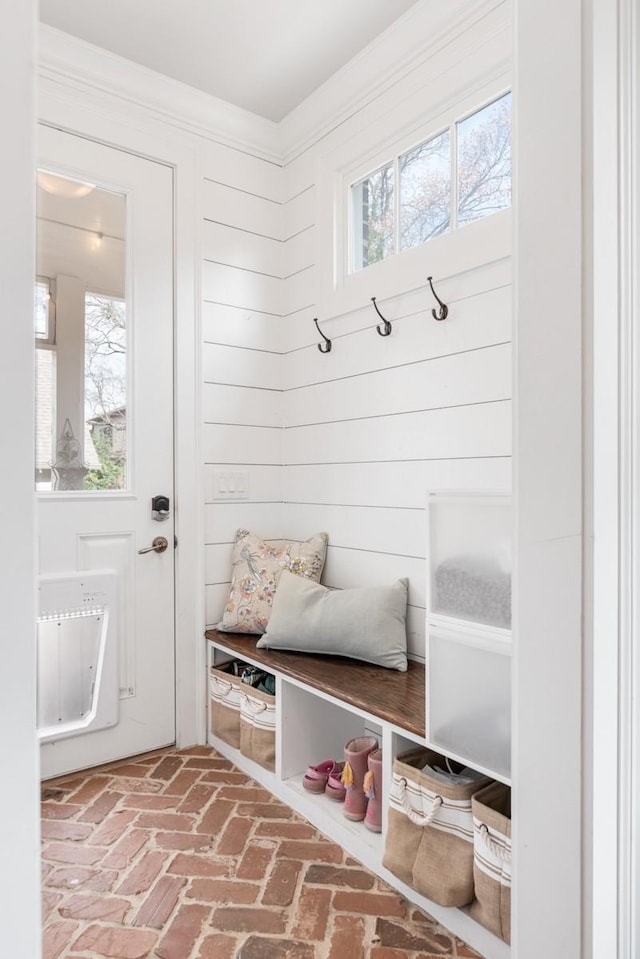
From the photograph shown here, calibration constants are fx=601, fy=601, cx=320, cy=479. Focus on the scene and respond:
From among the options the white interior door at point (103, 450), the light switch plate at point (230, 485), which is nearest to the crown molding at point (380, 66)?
the white interior door at point (103, 450)

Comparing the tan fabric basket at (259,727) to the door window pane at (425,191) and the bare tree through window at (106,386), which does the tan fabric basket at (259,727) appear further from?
the door window pane at (425,191)

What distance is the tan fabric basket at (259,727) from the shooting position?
→ 220cm

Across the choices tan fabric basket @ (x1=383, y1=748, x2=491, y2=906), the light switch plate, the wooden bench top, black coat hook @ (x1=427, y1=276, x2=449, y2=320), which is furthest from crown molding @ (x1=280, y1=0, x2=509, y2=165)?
tan fabric basket @ (x1=383, y1=748, x2=491, y2=906)

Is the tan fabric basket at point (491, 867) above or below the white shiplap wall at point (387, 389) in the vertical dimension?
below

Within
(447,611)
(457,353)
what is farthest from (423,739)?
(457,353)

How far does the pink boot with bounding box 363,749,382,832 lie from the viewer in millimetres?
1796

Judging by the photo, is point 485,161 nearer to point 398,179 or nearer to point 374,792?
point 398,179

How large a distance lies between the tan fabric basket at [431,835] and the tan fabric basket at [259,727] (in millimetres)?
674

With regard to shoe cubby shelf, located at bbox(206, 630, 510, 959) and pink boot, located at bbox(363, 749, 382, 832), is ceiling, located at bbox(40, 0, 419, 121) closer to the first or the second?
shoe cubby shelf, located at bbox(206, 630, 510, 959)

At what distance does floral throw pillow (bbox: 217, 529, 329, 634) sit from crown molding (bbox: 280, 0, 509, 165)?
1791 millimetres

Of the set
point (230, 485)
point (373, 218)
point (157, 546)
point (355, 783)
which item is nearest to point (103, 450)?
point (157, 546)

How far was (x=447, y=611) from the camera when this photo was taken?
4.89ft

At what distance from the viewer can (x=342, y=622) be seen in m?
2.14

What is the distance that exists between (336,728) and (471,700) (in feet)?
3.20
